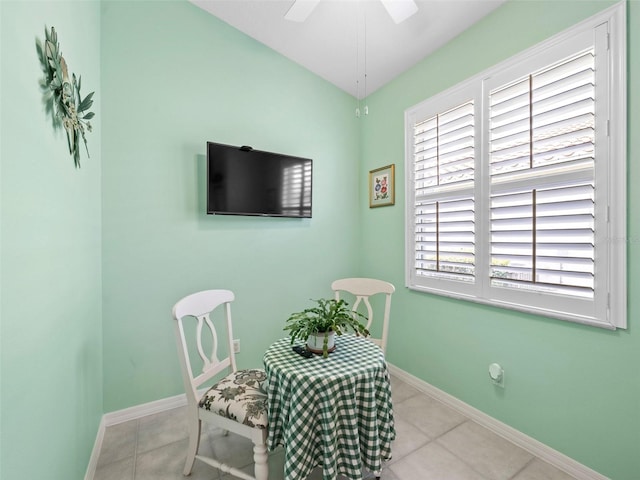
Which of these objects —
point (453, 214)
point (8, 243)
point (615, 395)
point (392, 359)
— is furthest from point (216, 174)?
point (615, 395)

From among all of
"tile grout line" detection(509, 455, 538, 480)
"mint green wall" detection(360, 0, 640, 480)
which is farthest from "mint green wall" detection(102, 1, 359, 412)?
"tile grout line" detection(509, 455, 538, 480)

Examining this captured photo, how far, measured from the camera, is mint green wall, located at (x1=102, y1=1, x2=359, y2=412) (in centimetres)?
204

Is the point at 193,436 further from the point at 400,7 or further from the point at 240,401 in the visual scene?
the point at 400,7

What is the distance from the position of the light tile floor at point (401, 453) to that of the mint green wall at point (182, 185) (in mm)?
292

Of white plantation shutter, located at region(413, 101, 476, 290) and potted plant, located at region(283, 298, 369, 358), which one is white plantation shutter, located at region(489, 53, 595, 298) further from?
potted plant, located at region(283, 298, 369, 358)

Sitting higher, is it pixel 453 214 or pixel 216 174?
pixel 216 174

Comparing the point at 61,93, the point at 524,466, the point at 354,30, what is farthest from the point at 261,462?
the point at 354,30

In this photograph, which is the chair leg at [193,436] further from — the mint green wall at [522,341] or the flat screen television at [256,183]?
the mint green wall at [522,341]

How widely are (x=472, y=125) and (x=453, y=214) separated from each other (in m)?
0.65

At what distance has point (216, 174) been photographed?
2.26 metres

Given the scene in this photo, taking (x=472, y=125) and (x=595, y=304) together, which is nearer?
(x=595, y=304)

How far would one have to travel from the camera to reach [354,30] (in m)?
2.30

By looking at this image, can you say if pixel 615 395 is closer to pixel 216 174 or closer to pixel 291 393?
pixel 291 393

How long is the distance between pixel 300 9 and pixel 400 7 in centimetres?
57
